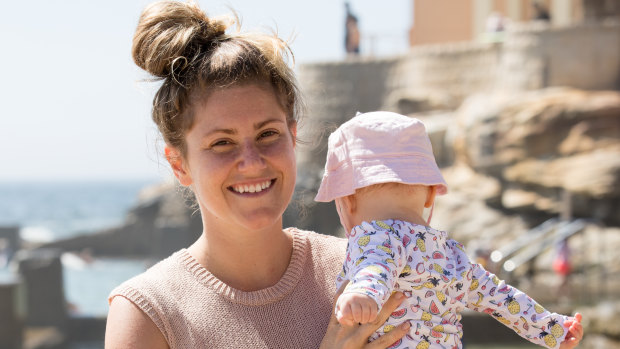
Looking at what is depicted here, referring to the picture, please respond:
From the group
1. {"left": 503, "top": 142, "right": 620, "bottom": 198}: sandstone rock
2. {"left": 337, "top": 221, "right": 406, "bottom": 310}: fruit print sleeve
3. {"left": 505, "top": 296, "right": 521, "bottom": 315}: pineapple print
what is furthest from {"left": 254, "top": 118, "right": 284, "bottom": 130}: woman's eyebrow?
{"left": 503, "top": 142, "right": 620, "bottom": 198}: sandstone rock

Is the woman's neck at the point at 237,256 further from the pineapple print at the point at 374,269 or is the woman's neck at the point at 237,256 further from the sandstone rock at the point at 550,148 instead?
the sandstone rock at the point at 550,148

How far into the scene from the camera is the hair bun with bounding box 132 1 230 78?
219 cm

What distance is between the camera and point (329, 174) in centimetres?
237

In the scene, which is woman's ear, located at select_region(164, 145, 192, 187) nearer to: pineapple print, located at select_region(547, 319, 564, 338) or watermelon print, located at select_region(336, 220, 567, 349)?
watermelon print, located at select_region(336, 220, 567, 349)

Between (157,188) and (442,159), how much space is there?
19129 millimetres

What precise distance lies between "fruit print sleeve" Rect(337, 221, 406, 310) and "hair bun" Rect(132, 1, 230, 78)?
0.65 metres

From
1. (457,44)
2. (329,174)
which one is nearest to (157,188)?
(457,44)

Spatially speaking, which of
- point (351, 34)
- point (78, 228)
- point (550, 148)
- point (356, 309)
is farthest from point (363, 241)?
point (78, 228)

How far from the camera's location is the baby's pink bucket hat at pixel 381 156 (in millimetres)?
2252

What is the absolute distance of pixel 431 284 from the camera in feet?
7.11

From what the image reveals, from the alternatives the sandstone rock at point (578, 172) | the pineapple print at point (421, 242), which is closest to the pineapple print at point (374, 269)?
the pineapple print at point (421, 242)

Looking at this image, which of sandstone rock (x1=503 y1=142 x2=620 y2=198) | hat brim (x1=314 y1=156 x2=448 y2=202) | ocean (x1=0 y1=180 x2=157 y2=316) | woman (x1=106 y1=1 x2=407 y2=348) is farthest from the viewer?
ocean (x1=0 y1=180 x2=157 y2=316)

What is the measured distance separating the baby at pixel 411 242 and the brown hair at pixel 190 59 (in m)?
0.26

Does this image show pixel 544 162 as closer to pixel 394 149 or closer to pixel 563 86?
pixel 563 86
